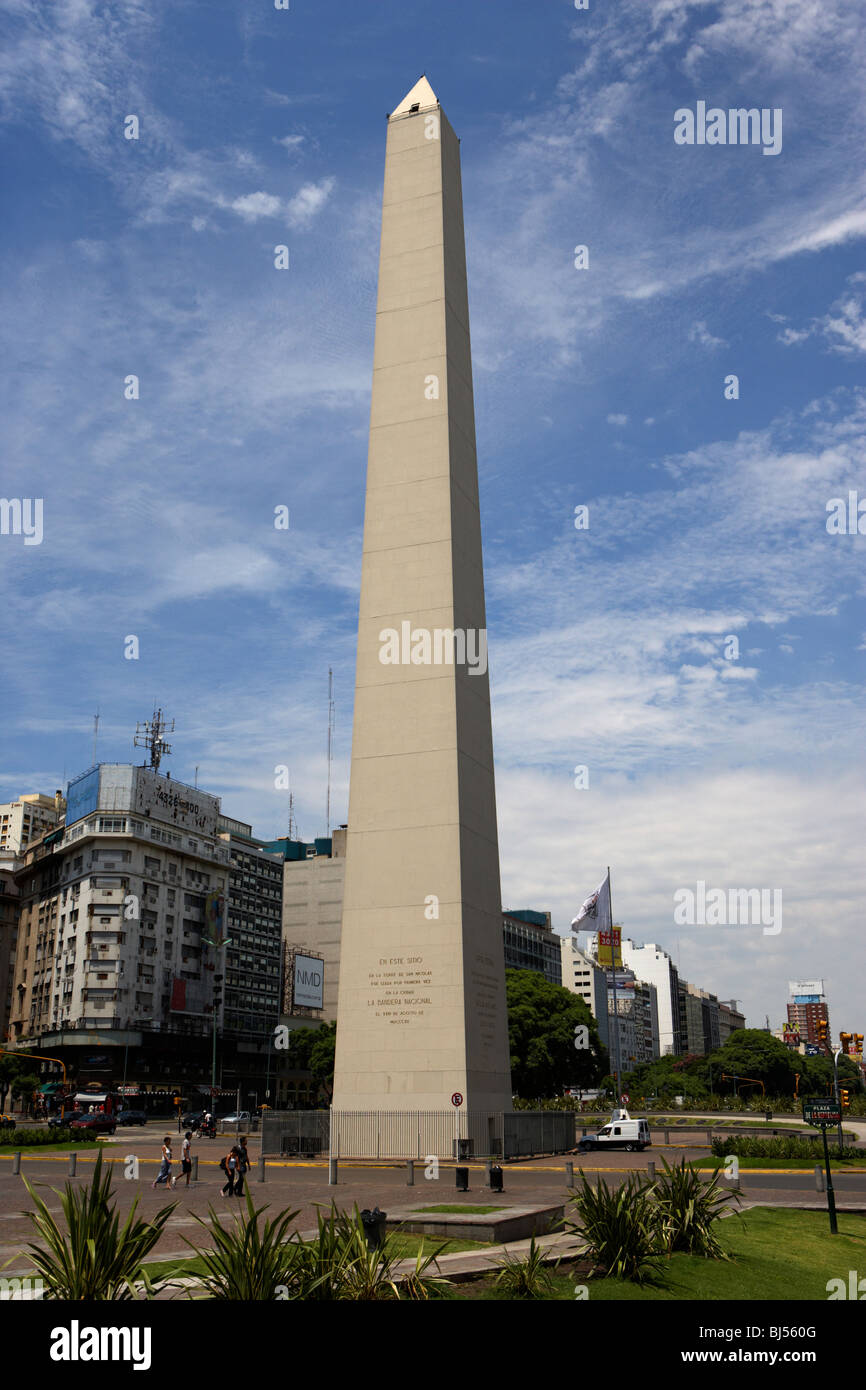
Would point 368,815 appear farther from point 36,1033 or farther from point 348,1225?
point 36,1033

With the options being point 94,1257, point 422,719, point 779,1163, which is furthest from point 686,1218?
point 422,719

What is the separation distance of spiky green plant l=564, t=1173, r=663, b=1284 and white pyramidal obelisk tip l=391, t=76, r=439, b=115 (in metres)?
43.0

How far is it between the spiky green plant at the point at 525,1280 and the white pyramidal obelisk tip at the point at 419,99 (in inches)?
1742

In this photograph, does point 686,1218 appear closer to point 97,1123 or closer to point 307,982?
point 97,1123

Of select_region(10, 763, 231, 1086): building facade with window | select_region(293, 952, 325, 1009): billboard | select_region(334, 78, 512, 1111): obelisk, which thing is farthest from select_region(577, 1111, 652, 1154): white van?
select_region(293, 952, 325, 1009): billboard

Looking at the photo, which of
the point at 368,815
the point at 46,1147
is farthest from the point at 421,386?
the point at 46,1147

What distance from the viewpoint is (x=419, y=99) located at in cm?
4694

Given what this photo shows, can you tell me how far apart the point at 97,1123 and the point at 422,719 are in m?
35.1

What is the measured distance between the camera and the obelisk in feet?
121

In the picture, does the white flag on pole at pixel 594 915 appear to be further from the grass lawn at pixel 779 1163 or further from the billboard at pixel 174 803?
the billboard at pixel 174 803

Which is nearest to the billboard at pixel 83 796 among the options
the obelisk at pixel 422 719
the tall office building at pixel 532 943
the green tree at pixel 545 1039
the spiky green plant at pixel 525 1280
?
the green tree at pixel 545 1039

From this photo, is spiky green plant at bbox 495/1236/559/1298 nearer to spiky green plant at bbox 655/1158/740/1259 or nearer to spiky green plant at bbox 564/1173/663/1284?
spiky green plant at bbox 564/1173/663/1284

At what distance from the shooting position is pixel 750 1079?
155 metres
